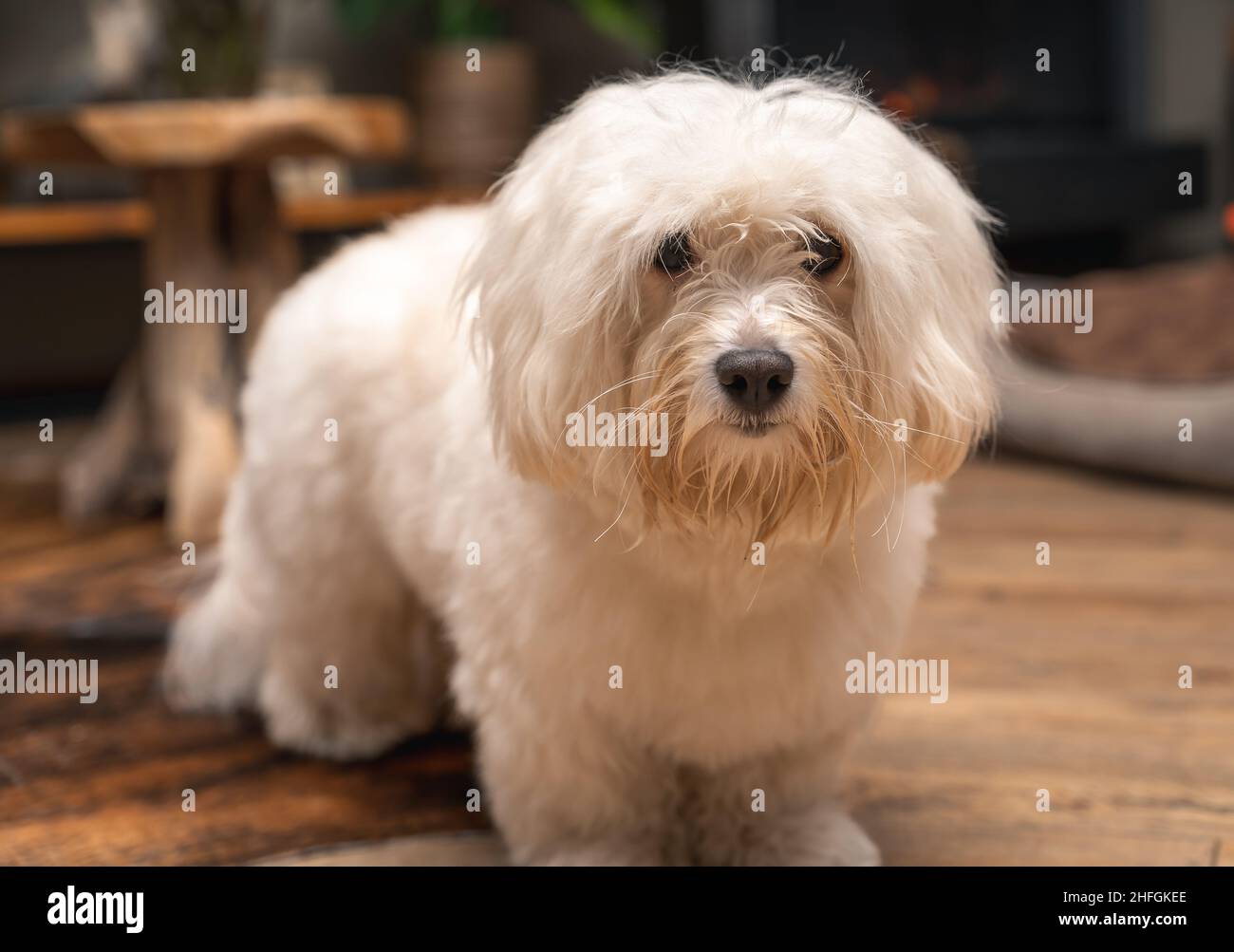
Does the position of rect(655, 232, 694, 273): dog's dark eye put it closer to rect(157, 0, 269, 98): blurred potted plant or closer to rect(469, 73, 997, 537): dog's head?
rect(469, 73, 997, 537): dog's head

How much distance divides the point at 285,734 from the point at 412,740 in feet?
0.61

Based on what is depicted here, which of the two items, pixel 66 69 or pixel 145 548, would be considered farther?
pixel 66 69

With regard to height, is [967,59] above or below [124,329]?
above

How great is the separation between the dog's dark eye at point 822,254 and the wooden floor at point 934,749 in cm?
76

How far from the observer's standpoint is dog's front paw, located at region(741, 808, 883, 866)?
5.06 ft

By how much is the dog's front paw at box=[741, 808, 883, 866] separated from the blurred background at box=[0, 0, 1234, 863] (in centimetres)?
7

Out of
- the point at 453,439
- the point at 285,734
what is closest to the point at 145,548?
the point at 285,734

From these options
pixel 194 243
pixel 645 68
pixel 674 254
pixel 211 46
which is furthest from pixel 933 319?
pixel 645 68

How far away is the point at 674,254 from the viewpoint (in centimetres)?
124

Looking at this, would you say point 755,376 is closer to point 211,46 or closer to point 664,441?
point 664,441

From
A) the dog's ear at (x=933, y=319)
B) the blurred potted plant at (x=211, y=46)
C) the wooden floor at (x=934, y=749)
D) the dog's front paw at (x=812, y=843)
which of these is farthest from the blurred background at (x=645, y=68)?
the dog's ear at (x=933, y=319)
